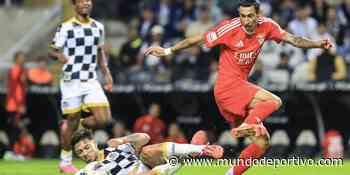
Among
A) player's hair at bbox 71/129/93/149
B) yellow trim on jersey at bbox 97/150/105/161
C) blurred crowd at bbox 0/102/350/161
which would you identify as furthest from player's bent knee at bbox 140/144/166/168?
blurred crowd at bbox 0/102/350/161

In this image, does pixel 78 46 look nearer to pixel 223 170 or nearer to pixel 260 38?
pixel 223 170

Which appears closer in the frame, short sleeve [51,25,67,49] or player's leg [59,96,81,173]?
player's leg [59,96,81,173]

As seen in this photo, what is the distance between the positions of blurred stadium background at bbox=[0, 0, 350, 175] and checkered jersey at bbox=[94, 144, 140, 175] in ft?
27.7

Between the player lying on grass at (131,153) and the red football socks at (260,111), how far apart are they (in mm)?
806

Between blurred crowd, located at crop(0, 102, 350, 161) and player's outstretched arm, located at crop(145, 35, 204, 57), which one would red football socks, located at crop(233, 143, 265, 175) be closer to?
player's outstretched arm, located at crop(145, 35, 204, 57)

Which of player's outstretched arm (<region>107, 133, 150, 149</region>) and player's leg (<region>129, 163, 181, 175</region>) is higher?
player's outstretched arm (<region>107, 133, 150, 149</region>)

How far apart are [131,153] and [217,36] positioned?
2.06 m

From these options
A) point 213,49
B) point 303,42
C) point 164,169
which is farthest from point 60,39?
point 213,49

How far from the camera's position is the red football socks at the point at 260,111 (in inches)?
505

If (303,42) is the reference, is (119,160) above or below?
below

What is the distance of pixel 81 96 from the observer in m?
16.2

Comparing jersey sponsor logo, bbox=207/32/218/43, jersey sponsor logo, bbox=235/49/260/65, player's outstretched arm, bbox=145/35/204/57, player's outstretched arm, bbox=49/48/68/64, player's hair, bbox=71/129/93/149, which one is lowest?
player's hair, bbox=71/129/93/149

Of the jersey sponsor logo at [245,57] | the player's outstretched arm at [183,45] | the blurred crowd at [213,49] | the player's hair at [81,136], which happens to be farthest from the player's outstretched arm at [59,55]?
the blurred crowd at [213,49]

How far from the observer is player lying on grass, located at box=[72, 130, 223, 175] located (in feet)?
38.7
